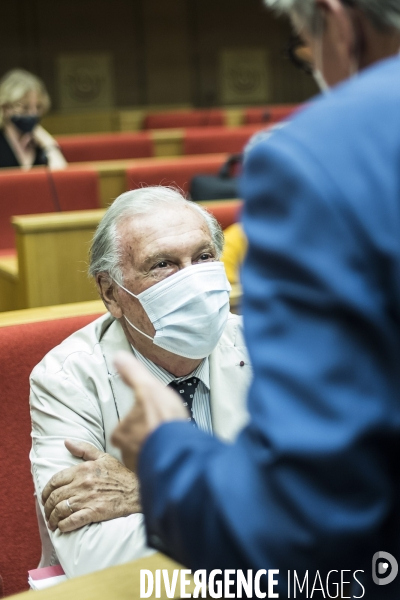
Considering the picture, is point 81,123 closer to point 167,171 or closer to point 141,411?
point 167,171

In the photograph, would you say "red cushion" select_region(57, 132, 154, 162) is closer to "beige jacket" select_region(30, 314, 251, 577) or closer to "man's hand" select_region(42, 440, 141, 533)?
"beige jacket" select_region(30, 314, 251, 577)

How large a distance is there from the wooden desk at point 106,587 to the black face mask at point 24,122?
5.28m

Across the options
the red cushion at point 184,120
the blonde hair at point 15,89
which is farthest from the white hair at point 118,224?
the red cushion at point 184,120

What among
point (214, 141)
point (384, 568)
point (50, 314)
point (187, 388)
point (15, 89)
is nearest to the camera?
point (384, 568)

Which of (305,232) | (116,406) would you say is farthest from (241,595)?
(116,406)

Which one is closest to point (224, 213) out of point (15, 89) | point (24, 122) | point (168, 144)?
point (24, 122)

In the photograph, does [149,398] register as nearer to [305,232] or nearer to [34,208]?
[305,232]

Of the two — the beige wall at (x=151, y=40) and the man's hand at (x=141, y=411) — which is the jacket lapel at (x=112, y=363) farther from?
the beige wall at (x=151, y=40)

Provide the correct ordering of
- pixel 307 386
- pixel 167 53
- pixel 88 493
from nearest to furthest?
pixel 307 386
pixel 88 493
pixel 167 53

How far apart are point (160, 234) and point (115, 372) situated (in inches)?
13.2

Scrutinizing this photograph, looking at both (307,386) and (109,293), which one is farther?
(109,293)

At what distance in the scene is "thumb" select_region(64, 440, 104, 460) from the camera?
65.9 inches

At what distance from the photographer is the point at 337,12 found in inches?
30.9

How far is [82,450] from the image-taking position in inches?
66.1
